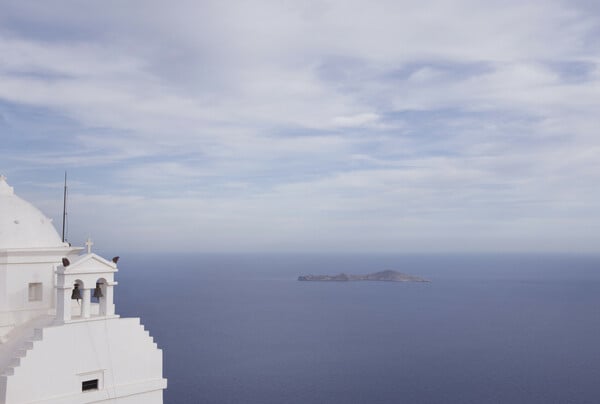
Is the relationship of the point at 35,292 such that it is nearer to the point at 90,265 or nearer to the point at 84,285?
the point at 84,285

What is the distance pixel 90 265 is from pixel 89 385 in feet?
10.8

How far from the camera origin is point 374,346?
87.8 meters

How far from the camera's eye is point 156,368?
53.5 feet

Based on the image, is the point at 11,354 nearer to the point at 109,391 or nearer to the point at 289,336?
the point at 109,391

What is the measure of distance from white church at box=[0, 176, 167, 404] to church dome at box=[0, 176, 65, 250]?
0.09 ft

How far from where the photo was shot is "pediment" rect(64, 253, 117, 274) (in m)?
15.0

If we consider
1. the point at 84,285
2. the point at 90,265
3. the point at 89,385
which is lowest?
the point at 89,385

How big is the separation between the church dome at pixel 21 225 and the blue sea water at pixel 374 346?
4614 centimetres

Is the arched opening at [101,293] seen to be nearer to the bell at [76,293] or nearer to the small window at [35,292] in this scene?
the bell at [76,293]

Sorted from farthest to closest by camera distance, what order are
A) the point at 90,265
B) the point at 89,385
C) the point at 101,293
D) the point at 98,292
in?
the point at 98,292, the point at 101,293, the point at 90,265, the point at 89,385

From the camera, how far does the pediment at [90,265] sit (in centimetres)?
1499

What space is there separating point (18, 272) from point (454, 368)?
2606 inches

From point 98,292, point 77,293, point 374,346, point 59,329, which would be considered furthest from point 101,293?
point 374,346

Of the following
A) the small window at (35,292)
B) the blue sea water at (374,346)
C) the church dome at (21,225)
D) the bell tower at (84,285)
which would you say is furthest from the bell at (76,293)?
the blue sea water at (374,346)
